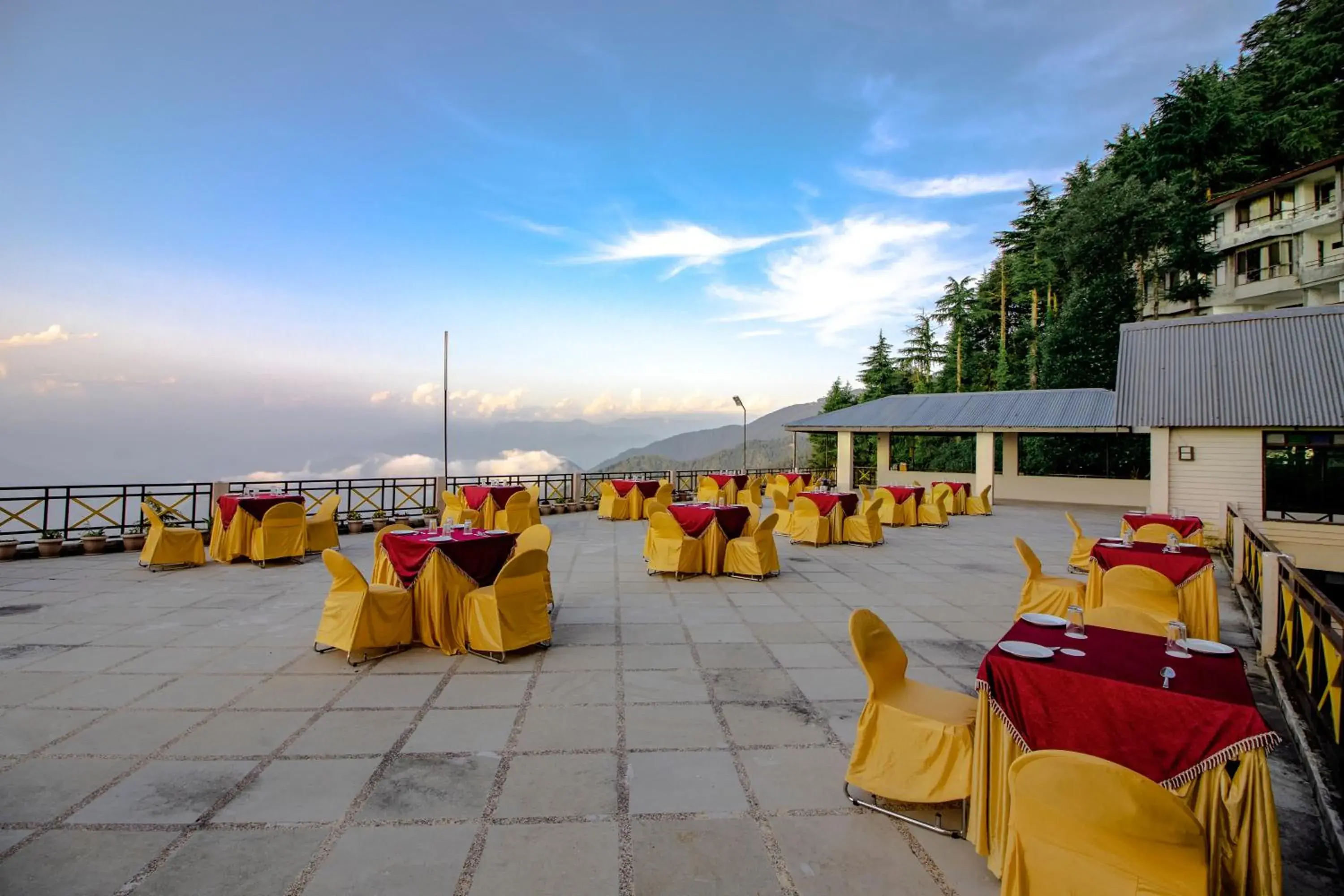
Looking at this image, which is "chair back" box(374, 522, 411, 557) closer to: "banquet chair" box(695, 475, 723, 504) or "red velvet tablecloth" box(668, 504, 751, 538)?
"red velvet tablecloth" box(668, 504, 751, 538)

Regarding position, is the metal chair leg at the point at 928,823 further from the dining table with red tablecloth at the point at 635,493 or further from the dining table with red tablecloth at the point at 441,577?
the dining table with red tablecloth at the point at 635,493

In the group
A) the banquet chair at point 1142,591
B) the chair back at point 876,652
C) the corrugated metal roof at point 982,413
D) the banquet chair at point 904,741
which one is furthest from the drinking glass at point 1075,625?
the corrugated metal roof at point 982,413

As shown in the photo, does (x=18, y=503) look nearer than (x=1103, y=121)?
Yes

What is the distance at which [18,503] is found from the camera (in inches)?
423

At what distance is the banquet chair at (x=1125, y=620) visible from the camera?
12.6 ft

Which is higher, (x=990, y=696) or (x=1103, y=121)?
(x=1103, y=121)

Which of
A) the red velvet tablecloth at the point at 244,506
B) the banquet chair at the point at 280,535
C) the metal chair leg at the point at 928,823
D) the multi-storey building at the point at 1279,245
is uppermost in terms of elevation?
the multi-storey building at the point at 1279,245

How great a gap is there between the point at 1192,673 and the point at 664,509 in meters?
6.68

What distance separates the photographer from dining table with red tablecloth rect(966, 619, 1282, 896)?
232 cm

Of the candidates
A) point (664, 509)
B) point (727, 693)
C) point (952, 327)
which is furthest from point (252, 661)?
point (952, 327)

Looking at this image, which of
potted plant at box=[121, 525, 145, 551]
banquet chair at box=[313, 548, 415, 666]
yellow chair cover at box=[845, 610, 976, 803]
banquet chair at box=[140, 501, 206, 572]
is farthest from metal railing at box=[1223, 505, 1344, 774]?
potted plant at box=[121, 525, 145, 551]

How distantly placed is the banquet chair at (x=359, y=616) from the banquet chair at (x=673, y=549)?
3688 millimetres

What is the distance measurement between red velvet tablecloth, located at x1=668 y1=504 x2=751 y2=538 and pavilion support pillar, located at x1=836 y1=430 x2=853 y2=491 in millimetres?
14892

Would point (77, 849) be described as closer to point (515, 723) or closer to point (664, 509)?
point (515, 723)
